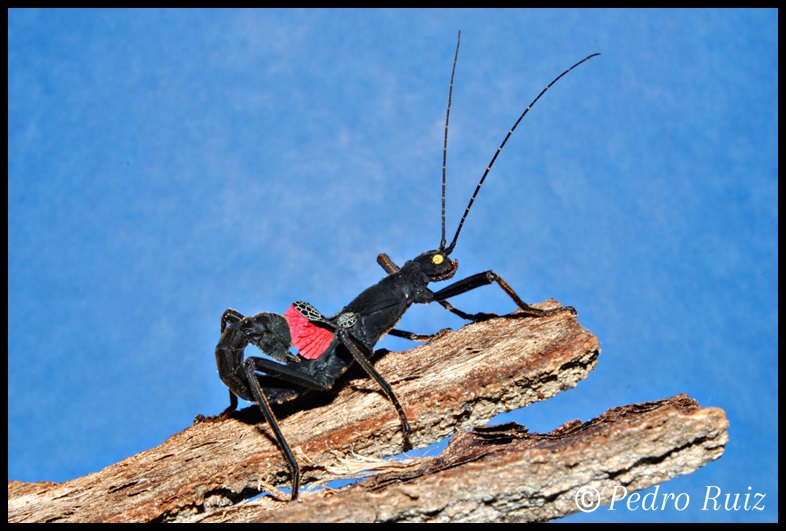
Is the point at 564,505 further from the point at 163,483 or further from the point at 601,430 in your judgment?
the point at 163,483

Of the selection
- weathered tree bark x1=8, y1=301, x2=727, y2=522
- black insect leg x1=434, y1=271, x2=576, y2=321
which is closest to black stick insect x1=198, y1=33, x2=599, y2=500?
black insect leg x1=434, y1=271, x2=576, y2=321

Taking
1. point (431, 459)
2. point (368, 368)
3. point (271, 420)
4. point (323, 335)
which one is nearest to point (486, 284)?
point (368, 368)

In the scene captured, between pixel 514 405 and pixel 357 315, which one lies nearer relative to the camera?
pixel 514 405

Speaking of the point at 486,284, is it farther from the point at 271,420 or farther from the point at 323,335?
the point at 271,420

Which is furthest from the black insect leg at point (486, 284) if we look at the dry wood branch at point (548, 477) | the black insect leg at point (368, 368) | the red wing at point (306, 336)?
the dry wood branch at point (548, 477)

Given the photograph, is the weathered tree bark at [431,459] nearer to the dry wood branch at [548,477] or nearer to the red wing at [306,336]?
the dry wood branch at [548,477]

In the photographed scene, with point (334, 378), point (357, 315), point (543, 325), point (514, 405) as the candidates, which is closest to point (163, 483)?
point (334, 378)
